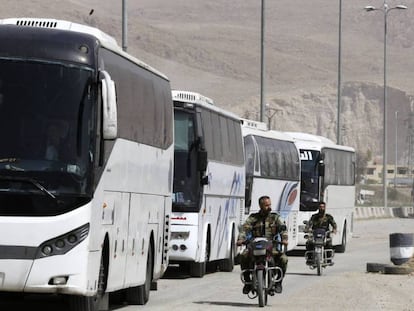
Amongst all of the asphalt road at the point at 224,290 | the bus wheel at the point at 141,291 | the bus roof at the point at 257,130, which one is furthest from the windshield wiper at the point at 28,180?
the bus roof at the point at 257,130

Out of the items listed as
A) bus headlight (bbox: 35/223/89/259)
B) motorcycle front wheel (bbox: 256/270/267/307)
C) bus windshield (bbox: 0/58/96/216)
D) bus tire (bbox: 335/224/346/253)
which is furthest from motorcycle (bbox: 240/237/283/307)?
bus tire (bbox: 335/224/346/253)

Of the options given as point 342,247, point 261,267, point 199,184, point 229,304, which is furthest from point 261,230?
point 342,247

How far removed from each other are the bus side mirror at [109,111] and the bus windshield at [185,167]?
36.2ft

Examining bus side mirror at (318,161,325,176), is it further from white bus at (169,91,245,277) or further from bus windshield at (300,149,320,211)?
white bus at (169,91,245,277)

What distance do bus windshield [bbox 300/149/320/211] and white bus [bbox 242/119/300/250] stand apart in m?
1.74

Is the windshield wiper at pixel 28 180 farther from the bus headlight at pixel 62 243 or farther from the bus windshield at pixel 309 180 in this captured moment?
the bus windshield at pixel 309 180

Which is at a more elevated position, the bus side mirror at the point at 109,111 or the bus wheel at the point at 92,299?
the bus side mirror at the point at 109,111

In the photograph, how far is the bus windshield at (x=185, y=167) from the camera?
25.6 m

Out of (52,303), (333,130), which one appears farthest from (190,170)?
(333,130)

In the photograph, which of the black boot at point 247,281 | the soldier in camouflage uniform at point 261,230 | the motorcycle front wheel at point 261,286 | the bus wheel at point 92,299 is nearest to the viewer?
the bus wheel at point 92,299

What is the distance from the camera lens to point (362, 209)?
253 ft

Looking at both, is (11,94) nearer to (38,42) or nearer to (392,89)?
(38,42)

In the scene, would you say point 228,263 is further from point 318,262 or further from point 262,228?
point 262,228

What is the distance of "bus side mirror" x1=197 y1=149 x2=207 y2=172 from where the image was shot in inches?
1001
